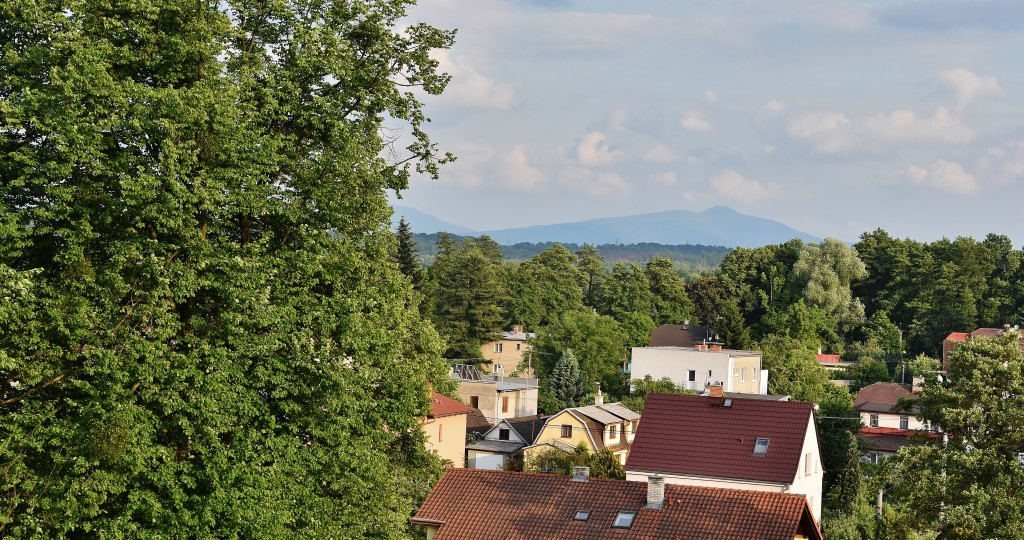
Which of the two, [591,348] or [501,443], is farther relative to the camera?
[591,348]

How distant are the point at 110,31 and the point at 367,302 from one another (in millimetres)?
Answer: 6028

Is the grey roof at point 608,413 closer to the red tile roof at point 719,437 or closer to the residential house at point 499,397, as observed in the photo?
the residential house at point 499,397

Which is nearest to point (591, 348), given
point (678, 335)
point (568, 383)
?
point (568, 383)

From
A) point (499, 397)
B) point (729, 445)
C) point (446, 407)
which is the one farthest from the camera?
point (499, 397)

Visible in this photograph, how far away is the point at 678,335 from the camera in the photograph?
106m

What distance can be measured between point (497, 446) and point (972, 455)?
30.6m

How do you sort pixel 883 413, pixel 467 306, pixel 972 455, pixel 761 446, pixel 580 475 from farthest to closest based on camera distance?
pixel 467 306, pixel 883 413, pixel 761 446, pixel 580 475, pixel 972 455

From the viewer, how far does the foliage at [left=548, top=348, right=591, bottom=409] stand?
8712 cm

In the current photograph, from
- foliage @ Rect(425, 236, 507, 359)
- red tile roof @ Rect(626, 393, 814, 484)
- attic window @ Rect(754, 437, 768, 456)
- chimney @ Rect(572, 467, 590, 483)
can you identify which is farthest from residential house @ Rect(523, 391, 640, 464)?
foliage @ Rect(425, 236, 507, 359)

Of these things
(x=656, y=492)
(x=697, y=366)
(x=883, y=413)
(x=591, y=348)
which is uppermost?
(x=591, y=348)

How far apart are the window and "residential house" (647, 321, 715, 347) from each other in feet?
248

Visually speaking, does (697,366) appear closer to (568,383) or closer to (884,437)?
(568,383)

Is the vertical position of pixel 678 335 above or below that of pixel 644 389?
above

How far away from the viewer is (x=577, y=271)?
140750 millimetres
